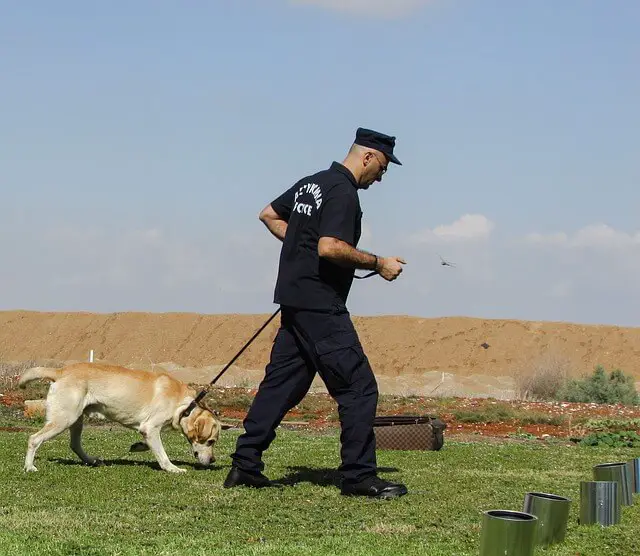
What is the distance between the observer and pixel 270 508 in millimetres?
7184

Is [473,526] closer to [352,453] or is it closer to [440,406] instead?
[352,453]

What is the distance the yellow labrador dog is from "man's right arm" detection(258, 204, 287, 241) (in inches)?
79.5

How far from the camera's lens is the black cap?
7918mm

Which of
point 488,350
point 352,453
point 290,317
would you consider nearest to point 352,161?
point 290,317

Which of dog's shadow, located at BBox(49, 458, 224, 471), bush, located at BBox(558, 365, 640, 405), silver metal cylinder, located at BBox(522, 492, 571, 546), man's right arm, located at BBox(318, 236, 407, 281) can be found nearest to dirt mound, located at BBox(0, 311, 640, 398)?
bush, located at BBox(558, 365, 640, 405)

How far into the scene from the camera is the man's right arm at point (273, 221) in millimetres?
8531

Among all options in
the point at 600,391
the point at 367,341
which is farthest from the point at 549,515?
the point at 367,341

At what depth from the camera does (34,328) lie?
8000 centimetres

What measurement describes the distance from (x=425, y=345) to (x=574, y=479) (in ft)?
204

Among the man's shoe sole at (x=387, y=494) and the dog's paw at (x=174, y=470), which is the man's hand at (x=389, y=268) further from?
the dog's paw at (x=174, y=470)

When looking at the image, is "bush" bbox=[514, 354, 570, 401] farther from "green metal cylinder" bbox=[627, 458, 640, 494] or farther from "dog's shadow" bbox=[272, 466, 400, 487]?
"green metal cylinder" bbox=[627, 458, 640, 494]

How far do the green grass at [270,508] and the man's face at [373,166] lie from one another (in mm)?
2399

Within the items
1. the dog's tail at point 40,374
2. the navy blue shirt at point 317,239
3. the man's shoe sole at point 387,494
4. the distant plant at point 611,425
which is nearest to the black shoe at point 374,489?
the man's shoe sole at point 387,494

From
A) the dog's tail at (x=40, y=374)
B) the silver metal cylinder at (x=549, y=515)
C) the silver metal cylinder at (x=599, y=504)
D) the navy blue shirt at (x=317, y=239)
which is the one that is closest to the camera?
the silver metal cylinder at (x=549, y=515)
